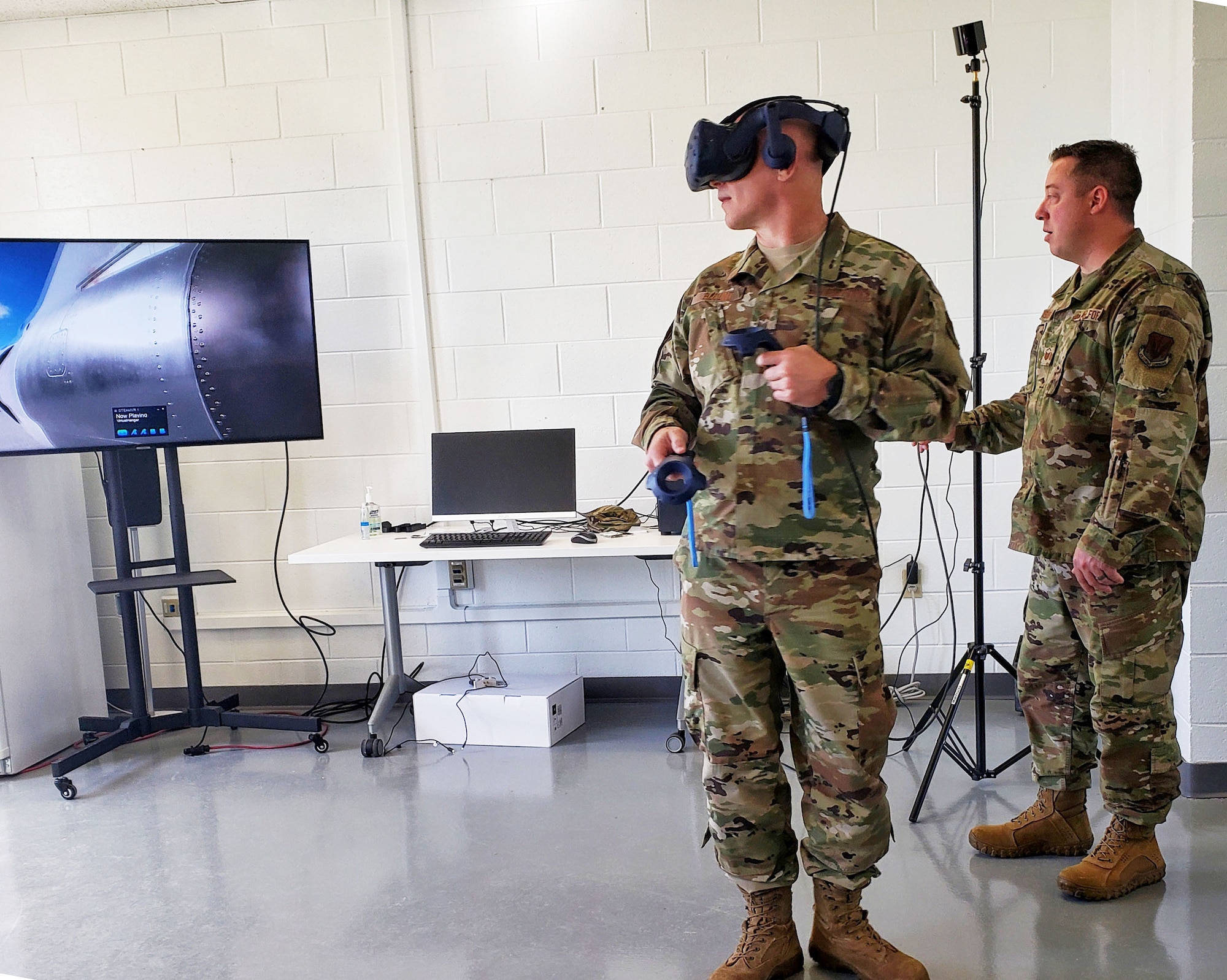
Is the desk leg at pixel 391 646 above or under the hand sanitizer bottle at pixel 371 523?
under

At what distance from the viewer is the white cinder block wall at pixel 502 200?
366 cm

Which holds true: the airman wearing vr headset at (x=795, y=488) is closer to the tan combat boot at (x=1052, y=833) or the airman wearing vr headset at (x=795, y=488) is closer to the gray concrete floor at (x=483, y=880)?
the gray concrete floor at (x=483, y=880)

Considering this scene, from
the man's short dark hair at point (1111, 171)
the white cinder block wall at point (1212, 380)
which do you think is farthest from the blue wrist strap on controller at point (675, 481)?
the white cinder block wall at point (1212, 380)

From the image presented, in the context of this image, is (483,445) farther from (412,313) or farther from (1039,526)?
(1039,526)

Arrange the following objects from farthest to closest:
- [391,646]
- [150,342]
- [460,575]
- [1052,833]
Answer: [460,575] < [391,646] < [150,342] < [1052,833]

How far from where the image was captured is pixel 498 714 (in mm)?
3502

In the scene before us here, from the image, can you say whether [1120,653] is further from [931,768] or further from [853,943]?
[853,943]

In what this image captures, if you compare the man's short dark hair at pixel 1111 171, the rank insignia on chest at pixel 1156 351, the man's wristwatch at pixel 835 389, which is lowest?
the man's wristwatch at pixel 835 389

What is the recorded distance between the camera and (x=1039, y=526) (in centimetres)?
227

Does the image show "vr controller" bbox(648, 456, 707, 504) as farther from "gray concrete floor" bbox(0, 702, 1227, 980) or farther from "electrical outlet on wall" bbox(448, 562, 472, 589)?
"electrical outlet on wall" bbox(448, 562, 472, 589)

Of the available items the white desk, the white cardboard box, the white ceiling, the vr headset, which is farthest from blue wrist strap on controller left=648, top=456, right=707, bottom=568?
the white ceiling

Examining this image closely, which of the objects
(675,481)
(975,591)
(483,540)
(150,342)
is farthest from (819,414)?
(150,342)

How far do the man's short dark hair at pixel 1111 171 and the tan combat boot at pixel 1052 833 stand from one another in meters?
1.37

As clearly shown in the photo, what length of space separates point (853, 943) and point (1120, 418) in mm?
1171
